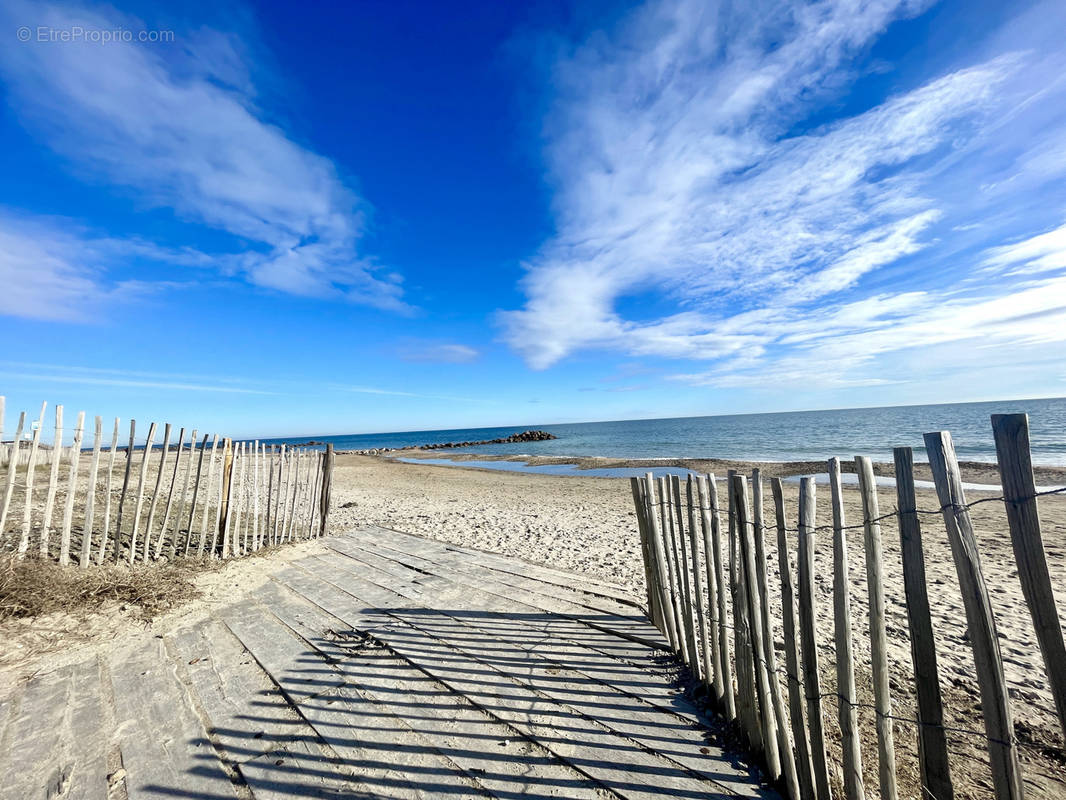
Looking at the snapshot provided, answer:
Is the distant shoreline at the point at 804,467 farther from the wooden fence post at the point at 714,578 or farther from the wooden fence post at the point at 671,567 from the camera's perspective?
the wooden fence post at the point at 714,578

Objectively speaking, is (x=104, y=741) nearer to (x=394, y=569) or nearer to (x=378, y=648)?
(x=378, y=648)

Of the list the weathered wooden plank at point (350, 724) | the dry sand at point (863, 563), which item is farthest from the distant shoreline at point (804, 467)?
the weathered wooden plank at point (350, 724)

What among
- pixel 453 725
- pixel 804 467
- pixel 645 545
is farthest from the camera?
pixel 804 467

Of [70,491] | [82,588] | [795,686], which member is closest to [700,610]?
[795,686]

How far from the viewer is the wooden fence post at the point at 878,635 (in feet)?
6.02

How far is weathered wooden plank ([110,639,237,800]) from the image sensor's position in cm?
233

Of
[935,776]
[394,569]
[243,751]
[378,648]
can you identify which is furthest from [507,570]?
[935,776]

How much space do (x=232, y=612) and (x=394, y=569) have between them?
1.67 meters

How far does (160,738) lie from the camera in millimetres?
2650

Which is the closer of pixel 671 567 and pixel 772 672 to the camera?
pixel 772 672

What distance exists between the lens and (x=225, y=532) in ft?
19.7

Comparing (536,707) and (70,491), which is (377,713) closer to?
(536,707)

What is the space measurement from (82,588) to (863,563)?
971cm

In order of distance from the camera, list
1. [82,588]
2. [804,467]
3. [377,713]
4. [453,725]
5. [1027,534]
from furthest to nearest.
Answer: [804,467], [82,588], [377,713], [453,725], [1027,534]
